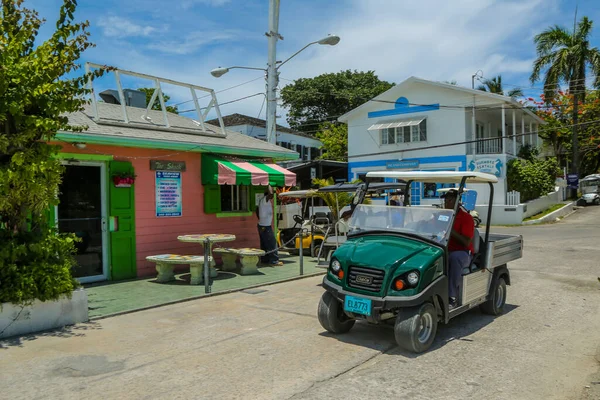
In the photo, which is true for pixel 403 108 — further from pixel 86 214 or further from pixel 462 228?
pixel 462 228

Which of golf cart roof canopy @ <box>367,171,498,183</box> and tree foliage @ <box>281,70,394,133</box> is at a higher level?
tree foliage @ <box>281,70,394,133</box>

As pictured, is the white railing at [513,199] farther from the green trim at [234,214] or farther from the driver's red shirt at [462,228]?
the driver's red shirt at [462,228]

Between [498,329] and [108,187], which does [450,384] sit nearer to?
[498,329]

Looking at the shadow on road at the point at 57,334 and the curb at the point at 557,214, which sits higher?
the curb at the point at 557,214

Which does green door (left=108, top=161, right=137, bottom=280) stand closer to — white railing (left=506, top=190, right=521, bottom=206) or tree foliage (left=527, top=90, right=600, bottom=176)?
white railing (left=506, top=190, right=521, bottom=206)

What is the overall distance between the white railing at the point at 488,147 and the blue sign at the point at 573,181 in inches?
277

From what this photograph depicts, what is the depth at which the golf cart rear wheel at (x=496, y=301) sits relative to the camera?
23.2 feet

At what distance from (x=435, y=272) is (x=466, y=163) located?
23268 millimetres

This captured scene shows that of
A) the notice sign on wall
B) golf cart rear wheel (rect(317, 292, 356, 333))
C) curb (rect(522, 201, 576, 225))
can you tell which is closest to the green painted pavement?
the notice sign on wall

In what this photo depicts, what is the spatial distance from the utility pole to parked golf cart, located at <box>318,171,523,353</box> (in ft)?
30.6

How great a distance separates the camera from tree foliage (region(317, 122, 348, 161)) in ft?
117

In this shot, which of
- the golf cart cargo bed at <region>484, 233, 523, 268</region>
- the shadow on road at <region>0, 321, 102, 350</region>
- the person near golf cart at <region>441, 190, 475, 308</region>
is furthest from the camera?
the golf cart cargo bed at <region>484, 233, 523, 268</region>

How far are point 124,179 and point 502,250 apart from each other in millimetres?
7114

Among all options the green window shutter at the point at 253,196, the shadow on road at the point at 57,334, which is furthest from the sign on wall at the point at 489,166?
the shadow on road at the point at 57,334
